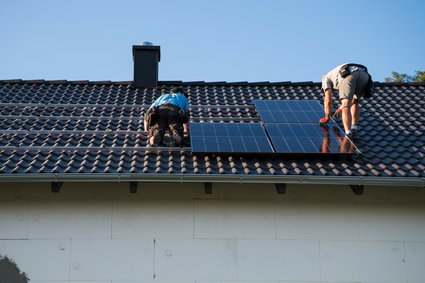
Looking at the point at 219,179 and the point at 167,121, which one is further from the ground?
the point at 167,121

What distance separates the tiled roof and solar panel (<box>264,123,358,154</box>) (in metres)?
0.15

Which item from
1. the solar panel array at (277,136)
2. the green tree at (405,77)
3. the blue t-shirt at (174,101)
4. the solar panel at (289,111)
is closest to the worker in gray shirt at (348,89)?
the solar panel array at (277,136)

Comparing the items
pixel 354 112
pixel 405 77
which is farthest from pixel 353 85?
pixel 405 77

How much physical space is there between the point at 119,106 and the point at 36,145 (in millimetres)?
2643

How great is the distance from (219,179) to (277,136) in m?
1.92

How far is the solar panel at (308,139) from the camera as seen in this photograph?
9.47 meters

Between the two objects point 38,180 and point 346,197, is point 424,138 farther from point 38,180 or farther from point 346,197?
point 38,180

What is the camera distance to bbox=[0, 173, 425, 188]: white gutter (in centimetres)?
842

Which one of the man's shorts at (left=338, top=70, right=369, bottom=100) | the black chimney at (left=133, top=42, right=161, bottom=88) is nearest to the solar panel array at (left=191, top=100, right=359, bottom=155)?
the man's shorts at (left=338, top=70, right=369, bottom=100)

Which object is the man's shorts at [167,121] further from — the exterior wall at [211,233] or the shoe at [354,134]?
the shoe at [354,134]

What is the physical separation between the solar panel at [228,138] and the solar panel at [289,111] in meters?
A: 0.62

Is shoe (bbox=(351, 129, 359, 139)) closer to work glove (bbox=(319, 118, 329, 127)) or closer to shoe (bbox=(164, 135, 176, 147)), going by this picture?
work glove (bbox=(319, 118, 329, 127))

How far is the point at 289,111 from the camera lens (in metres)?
11.6

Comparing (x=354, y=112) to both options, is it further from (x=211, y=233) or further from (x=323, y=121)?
(x=211, y=233)
